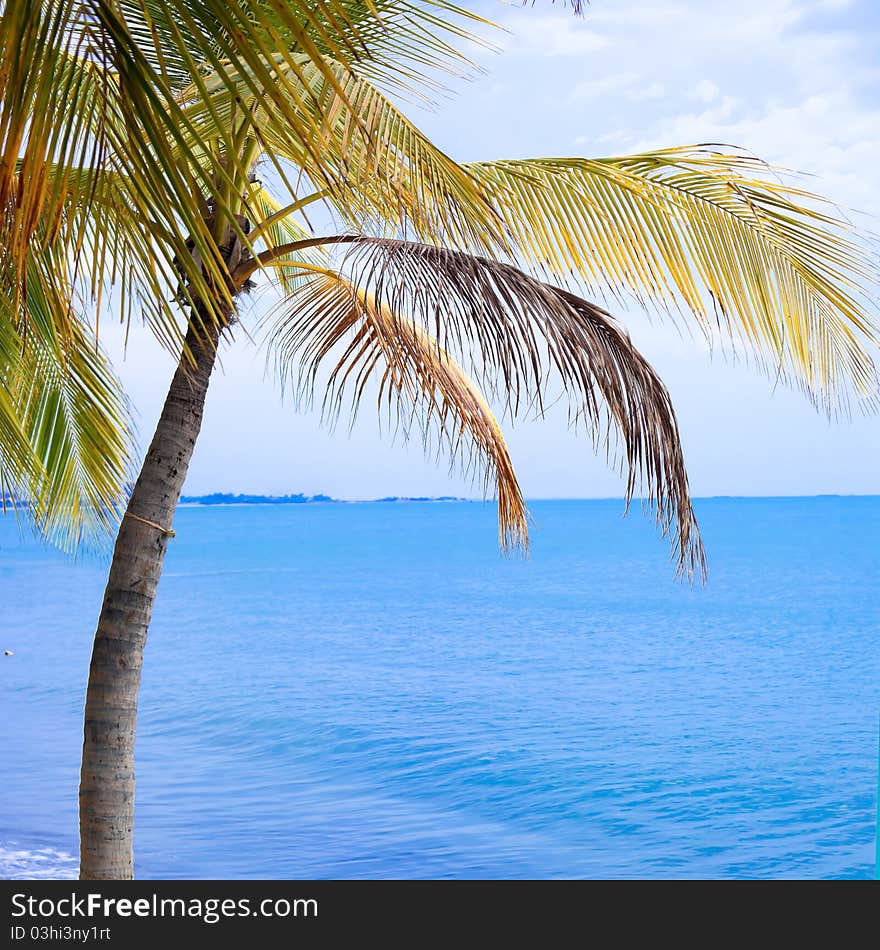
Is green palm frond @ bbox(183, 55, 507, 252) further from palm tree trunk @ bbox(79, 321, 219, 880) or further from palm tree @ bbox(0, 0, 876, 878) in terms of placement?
palm tree trunk @ bbox(79, 321, 219, 880)

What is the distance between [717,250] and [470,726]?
12298 millimetres

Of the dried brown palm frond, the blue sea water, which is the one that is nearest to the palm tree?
the dried brown palm frond

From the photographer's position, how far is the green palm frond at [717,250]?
9.43 ft

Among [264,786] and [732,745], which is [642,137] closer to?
[732,745]

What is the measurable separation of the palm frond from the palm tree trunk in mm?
720

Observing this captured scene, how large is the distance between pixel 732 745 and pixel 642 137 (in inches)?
1957

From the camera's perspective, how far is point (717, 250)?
2.91 metres

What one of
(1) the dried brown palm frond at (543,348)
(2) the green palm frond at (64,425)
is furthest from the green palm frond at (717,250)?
(2) the green palm frond at (64,425)

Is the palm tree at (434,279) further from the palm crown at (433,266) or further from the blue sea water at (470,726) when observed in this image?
the blue sea water at (470,726)

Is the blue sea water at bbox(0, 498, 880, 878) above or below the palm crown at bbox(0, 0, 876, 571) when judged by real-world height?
below

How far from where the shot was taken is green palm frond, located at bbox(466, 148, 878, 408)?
9.43 feet

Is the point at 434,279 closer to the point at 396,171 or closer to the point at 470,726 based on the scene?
the point at 396,171

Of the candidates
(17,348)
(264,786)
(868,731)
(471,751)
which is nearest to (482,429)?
(17,348)

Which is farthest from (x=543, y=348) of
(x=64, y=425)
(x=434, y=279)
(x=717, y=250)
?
(x=64, y=425)
